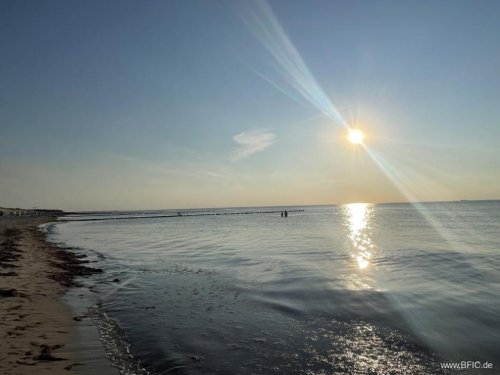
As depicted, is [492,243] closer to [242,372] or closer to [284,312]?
[284,312]

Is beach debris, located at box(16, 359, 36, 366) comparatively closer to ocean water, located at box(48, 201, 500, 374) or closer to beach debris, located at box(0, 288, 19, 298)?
ocean water, located at box(48, 201, 500, 374)

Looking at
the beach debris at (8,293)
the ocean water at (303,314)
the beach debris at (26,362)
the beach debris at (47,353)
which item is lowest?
the ocean water at (303,314)

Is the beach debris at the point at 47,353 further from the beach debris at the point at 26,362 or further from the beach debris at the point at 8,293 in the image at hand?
the beach debris at the point at 8,293

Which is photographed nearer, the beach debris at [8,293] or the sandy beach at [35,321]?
the sandy beach at [35,321]

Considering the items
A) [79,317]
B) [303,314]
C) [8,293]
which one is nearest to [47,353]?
[79,317]

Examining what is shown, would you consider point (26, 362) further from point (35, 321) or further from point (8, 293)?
point (8, 293)

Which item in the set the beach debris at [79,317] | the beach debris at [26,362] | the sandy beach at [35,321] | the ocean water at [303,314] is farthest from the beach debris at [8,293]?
the beach debris at [26,362]

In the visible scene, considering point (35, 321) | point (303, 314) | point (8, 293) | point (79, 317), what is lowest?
point (303, 314)

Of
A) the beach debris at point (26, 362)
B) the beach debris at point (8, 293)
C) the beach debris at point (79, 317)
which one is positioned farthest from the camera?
the beach debris at point (8, 293)

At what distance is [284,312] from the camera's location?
12648 mm

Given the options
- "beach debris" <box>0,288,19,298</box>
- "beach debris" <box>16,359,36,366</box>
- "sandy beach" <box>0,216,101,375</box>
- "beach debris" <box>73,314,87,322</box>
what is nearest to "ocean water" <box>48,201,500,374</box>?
"beach debris" <box>73,314,87,322</box>

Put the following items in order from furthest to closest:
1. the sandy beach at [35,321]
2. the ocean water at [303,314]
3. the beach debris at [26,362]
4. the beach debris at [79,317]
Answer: the beach debris at [79,317] < the ocean water at [303,314] < the sandy beach at [35,321] < the beach debris at [26,362]

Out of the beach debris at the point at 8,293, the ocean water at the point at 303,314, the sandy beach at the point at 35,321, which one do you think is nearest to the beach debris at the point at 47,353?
the sandy beach at the point at 35,321

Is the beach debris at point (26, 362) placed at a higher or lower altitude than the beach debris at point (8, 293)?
lower
